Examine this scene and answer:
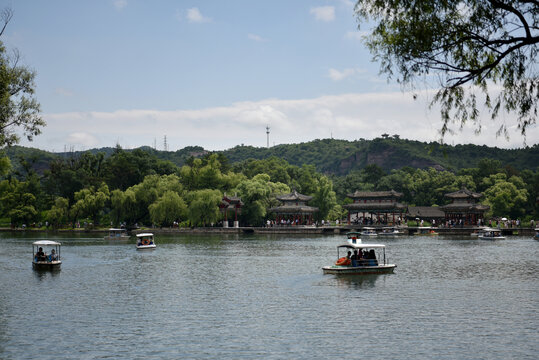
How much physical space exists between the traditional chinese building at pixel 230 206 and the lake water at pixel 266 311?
53254 millimetres

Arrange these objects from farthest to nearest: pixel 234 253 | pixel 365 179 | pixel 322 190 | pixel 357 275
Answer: pixel 365 179 → pixel 322 190 → pixel 234 253 → pixel 357 275

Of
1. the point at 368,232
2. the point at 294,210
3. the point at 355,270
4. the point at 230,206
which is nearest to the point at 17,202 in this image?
the point at 230,206

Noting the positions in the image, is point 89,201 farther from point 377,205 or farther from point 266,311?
point 266,311

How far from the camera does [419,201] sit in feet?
462

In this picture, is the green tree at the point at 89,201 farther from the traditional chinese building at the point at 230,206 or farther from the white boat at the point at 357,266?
the white boat at the point at 357,266

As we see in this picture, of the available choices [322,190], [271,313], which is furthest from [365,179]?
[271,313]

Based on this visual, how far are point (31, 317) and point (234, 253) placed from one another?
114 ft

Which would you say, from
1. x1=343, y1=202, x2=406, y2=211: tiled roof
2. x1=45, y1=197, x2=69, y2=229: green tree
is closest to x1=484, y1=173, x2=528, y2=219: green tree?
x1=343, y1=202, x2=406, y2=211: tiled roof

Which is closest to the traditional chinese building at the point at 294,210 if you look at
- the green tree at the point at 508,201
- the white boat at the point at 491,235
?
the white boat at the point at 491,235

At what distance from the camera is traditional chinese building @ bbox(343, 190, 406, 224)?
11050 centimetres

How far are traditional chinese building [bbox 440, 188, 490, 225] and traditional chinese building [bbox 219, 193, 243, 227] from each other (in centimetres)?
3958

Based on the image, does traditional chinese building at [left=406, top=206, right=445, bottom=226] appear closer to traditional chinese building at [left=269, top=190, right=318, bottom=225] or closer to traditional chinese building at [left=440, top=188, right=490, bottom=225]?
traditional chinese building at [left=440, top=188, right=490, bottom=225]

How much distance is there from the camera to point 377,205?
111188 millimetres

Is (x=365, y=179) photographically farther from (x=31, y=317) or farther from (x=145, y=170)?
(x=31, y=317)
